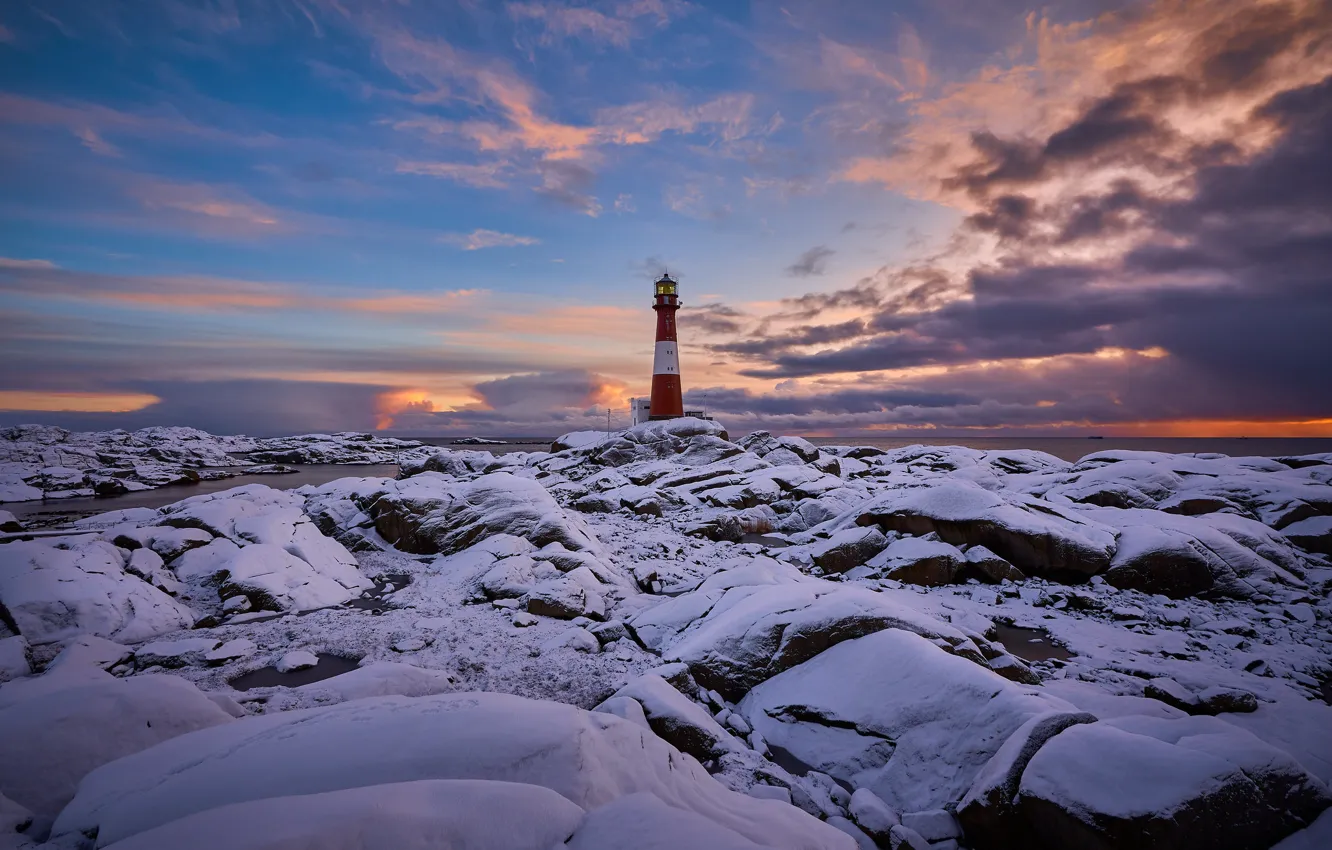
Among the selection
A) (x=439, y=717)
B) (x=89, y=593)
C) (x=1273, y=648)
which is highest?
(x=439, y=717)

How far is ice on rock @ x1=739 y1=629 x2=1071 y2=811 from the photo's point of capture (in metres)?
5.20

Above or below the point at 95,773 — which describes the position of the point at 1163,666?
below

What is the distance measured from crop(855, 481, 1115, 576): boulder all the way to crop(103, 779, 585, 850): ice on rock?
40.6 feet

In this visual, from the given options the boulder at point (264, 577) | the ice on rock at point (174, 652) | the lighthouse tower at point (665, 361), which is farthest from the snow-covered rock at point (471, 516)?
the lighthouse tower at point (665, 361)

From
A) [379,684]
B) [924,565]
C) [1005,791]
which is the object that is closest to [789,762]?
[1005,791]

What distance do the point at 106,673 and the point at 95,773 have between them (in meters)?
4.16

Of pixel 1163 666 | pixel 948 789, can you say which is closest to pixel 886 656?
pixel 948 789

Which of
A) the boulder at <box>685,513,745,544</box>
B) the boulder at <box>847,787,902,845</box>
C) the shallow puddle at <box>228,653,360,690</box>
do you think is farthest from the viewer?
the boulder at <box>685,513,745,544</box>

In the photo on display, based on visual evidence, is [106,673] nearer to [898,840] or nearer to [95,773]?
[95,773]

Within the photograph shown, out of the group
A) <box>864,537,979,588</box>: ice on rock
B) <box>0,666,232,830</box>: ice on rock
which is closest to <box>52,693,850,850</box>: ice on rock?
<box>0,666,232,830</box>: ice on rock

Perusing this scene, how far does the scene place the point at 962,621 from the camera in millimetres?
9617

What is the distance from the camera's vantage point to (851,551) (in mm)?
13500

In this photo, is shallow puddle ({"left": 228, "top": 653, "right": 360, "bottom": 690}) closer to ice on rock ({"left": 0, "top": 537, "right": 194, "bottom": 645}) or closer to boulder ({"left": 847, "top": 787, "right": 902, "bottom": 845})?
ice on rock ({"left": 0, "top": 537, "right": 194, "bottom": 645})

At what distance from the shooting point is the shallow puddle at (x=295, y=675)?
7.35m
